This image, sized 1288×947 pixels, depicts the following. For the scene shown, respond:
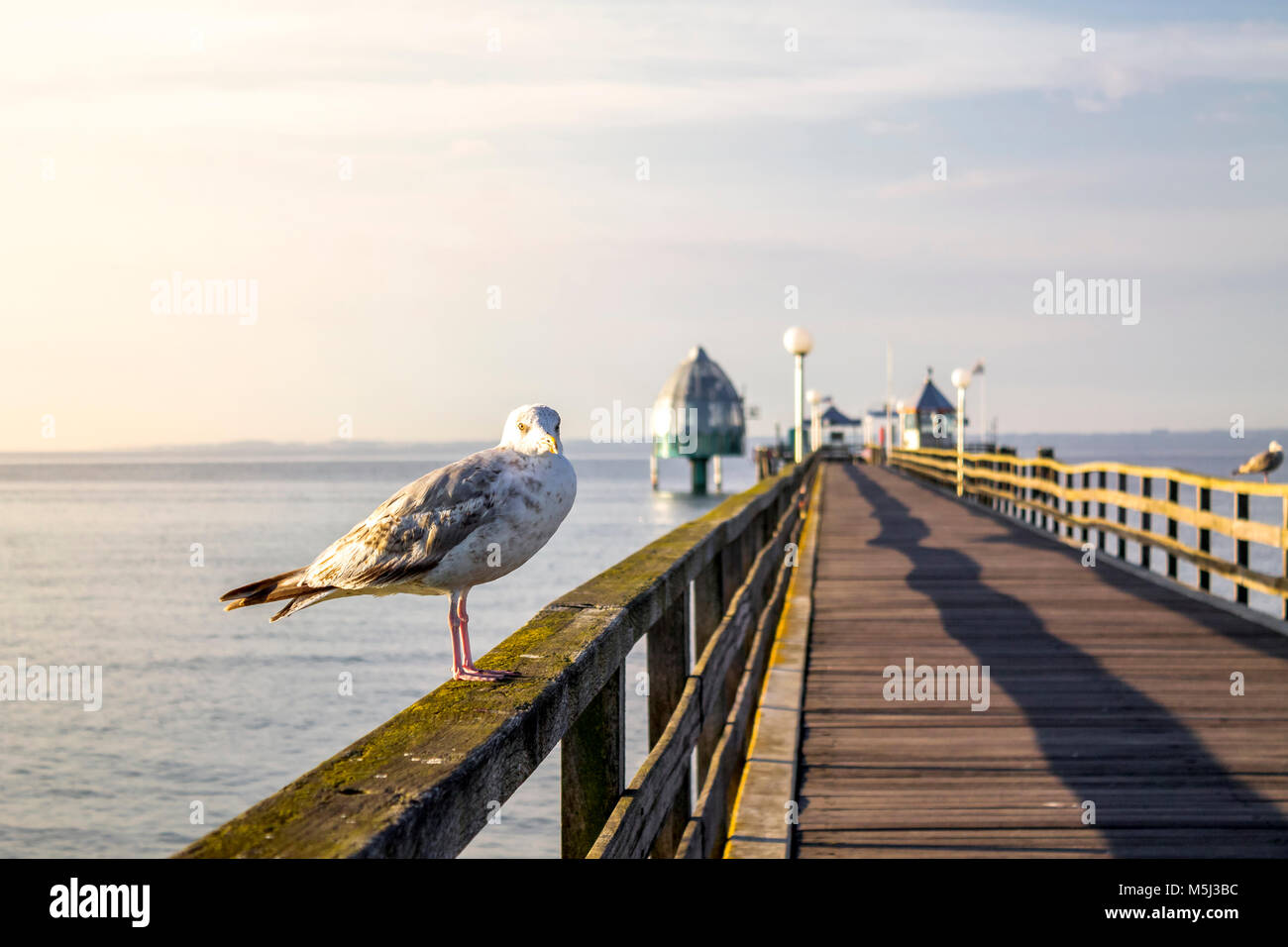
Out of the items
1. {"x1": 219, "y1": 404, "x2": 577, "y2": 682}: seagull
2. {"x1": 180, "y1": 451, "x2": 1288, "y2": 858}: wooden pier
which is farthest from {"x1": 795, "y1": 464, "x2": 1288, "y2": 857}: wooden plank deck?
{"x1": 219, "y1": 404, "x2": 577, "y2": 682}: seagull

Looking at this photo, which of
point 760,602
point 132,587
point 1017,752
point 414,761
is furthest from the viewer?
point 132,587

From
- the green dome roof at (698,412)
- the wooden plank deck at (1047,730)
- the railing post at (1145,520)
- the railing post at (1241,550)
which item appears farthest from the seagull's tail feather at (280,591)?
the green dome roof at (698,412)

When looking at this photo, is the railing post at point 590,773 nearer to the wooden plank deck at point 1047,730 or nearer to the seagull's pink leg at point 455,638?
the seagull's pink leg at point 455,638

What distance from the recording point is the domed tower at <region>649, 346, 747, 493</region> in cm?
9069

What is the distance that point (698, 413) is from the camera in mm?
90688

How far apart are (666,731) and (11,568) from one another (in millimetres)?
54961

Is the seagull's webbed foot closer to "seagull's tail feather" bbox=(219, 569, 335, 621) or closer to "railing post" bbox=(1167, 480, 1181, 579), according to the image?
"seagull's tail feather" bbox=(219, 569, 335, 621)

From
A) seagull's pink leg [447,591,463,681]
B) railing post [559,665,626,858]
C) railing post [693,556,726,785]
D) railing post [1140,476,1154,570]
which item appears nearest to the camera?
seagull's pink leg [447,591,463,681]

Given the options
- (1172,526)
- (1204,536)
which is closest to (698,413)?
(1172,526)

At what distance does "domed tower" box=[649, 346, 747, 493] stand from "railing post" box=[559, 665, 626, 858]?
8782cm

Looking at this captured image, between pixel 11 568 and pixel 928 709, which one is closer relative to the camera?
pixel 928 709

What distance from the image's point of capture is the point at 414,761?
163 centimetres
